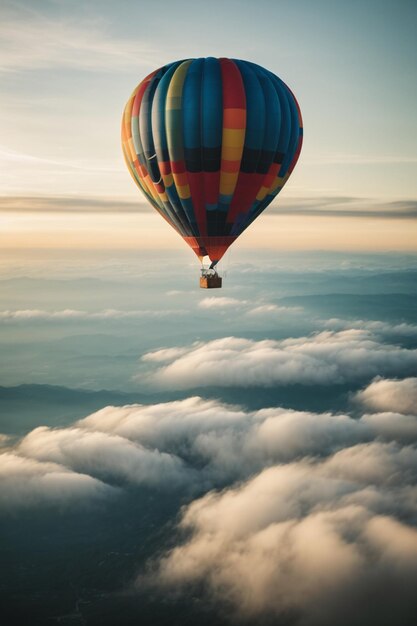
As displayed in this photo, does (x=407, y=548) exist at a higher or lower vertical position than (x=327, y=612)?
higher

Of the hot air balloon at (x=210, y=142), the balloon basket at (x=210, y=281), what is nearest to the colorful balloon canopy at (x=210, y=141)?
the hot air balloon at (x=210, y=142)

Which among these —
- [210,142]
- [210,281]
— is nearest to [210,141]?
[210,142]

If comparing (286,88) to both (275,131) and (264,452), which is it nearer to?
(275,131)

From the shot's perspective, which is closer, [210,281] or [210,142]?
[210,142]

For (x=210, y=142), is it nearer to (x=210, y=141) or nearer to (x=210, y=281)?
(x=210, y=141)

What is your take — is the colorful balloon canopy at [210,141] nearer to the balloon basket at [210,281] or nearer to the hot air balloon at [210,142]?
the hot air balloon at [210,142]

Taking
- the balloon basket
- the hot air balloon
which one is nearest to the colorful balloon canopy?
the hot air balloon

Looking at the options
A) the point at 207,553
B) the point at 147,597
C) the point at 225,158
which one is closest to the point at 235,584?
the point at 207,553
